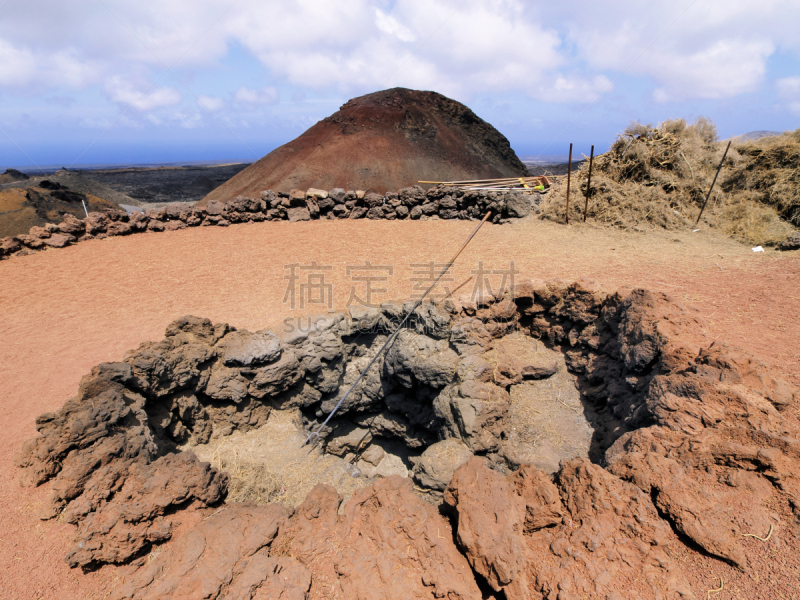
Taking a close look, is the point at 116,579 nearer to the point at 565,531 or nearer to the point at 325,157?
the point at 565,531

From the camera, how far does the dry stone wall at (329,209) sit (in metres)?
11.4

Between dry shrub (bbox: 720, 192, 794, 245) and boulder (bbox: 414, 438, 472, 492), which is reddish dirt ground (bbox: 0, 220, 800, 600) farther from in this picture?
boulder (bbox: 414, 438, 472, 492)

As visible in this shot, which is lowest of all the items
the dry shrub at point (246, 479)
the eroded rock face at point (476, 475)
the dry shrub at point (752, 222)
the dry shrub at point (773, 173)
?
the dry shrub at point (246, 479)

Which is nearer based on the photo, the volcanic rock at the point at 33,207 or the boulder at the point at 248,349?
the boulder at the point at 248,349

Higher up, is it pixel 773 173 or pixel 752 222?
pixel 773 173

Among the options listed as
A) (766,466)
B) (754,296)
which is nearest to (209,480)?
(766,466)

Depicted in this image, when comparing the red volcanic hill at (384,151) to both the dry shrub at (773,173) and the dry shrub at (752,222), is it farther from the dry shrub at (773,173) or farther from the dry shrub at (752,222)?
the dry shrub at (752,222)

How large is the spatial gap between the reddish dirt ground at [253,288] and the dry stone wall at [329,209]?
61 centimetres

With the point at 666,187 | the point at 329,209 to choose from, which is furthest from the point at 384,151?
the point at 666,187

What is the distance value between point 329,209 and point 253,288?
5988mm

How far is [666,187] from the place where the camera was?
449 inches

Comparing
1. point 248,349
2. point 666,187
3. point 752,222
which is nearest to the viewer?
point 248,349

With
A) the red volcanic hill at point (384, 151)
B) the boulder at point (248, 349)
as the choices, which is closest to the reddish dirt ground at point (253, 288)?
the boulder at point (248, 349)

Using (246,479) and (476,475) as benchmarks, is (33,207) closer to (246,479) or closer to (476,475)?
(246,479)
